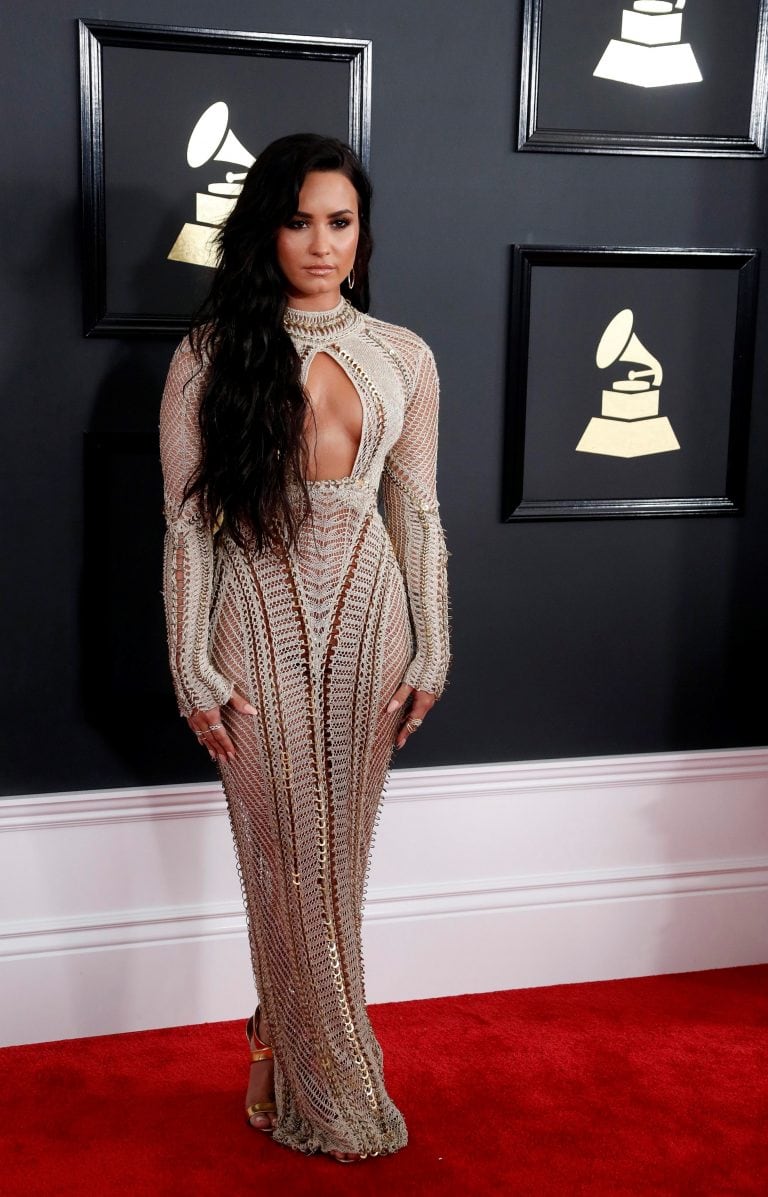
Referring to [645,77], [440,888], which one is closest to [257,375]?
[645,77]

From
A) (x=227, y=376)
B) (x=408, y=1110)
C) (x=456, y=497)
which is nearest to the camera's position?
(x=227, y=376)

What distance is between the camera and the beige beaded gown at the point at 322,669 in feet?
7.07

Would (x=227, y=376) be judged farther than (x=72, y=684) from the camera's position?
No

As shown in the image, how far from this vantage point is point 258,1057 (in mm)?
2445

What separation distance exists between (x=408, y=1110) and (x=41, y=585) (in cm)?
131

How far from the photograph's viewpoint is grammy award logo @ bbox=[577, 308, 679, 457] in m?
2.85

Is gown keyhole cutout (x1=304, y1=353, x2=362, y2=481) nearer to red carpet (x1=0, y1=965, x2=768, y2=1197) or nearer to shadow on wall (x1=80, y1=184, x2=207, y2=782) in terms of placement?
shadow on wall (x1=80, y1=184, x2=207, y2=782)

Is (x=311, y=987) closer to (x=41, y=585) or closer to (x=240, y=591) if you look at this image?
(x=240, y=591)

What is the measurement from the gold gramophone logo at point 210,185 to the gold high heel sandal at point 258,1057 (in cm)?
153

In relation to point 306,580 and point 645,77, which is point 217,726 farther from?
point 645,77

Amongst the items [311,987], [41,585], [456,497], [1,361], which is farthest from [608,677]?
[1,361]

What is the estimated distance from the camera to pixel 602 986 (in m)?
3.02

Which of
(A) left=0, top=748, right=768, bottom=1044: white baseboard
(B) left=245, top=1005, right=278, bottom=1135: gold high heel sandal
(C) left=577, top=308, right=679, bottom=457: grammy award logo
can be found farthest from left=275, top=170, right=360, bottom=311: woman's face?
(B) left=245, top=1005, right=278, bottom=1135: gold high heel sandal

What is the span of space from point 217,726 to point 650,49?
1776 millimetres
